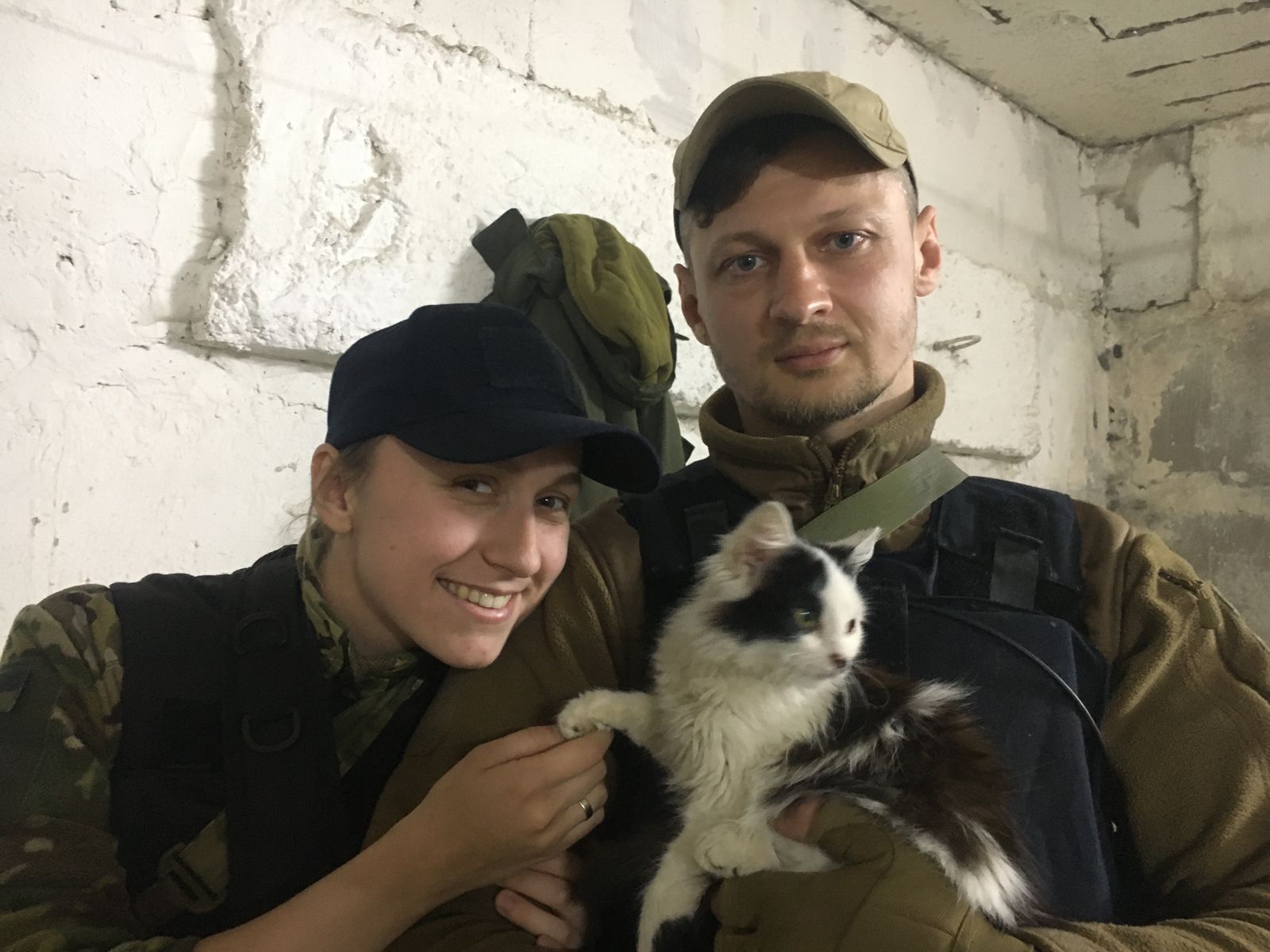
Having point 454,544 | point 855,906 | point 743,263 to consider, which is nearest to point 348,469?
point 454,544

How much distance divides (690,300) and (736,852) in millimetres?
926

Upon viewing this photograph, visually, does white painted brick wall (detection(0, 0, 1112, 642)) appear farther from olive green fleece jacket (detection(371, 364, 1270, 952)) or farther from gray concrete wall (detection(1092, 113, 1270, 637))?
gray concrete wall (detection(1092, 113, 1270, 637))

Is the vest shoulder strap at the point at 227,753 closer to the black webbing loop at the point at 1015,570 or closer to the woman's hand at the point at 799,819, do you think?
the woman's hand at the point at 799,819

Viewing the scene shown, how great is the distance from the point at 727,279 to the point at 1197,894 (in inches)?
40.7

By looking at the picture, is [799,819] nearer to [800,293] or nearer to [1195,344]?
[800,293]

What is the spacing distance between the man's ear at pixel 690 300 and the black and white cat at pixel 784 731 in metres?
0.49

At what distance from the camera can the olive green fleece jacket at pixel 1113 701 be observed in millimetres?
997

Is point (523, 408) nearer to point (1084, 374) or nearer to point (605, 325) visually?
point (605, 325)

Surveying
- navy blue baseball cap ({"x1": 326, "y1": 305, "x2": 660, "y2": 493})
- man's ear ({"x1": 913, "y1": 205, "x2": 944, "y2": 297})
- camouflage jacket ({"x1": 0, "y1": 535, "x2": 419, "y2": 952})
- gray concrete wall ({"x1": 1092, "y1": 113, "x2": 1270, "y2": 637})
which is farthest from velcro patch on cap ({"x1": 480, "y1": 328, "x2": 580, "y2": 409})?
gray concrete wall ({"x1": 1092, "y1": 113, "x2": 1270, "y2": 637})

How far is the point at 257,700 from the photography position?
1130 millimetres

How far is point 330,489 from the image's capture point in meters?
1.24

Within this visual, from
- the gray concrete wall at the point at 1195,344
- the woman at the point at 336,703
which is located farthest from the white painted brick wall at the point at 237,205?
the gray concrete wall at the point at 1195,344

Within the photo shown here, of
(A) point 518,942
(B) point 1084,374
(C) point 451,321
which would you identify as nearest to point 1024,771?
(A) point 518,942

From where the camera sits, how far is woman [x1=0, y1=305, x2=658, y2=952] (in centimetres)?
100
